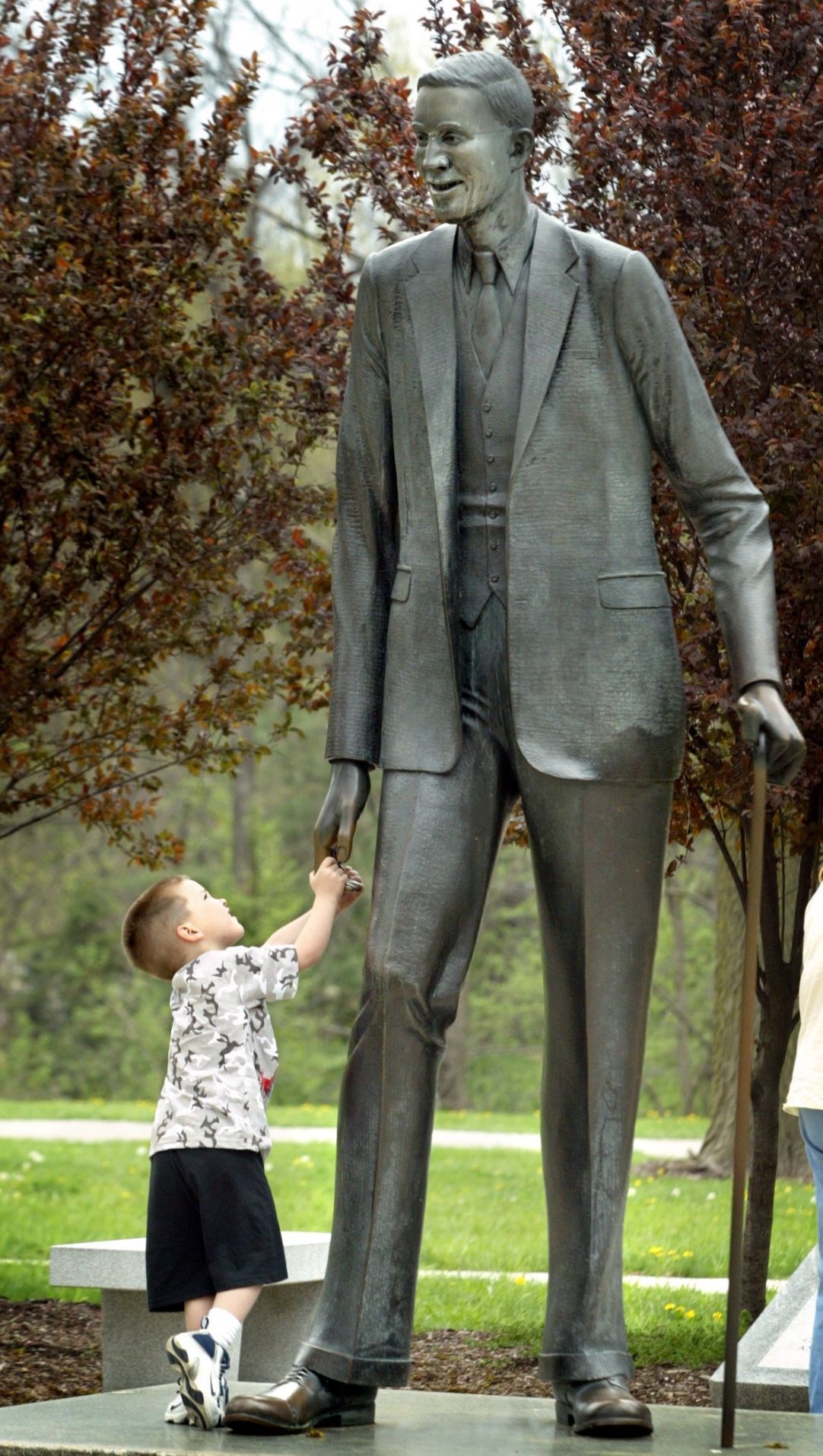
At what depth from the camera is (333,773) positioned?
466 centimetres

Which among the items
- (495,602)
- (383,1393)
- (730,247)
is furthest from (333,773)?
(730,247)

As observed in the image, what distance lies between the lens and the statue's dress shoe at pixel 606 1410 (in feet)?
13.6

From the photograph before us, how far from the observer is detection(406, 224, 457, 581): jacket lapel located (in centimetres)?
441

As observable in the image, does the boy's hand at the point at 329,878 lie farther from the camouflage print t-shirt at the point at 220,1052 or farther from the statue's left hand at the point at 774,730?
the statue's left hand at the point at 774,730

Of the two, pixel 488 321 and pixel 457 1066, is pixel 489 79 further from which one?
pixel 457 1066

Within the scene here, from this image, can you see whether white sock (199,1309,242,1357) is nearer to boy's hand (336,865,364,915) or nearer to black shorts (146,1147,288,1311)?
black shorts (146,1147,288,1311)

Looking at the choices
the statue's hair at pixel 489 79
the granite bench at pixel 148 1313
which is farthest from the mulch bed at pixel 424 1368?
the statue's hair at pixel 489 79

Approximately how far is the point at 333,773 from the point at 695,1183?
9459 mm

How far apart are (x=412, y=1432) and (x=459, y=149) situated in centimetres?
259

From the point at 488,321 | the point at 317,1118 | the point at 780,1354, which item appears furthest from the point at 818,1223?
the point at 317,1118

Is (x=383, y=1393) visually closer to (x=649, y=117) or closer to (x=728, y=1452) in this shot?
(x=728, y=1452)

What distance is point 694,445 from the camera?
4.45m

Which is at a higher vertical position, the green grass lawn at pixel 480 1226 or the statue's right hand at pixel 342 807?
the statue's right hand at pixel 342 807

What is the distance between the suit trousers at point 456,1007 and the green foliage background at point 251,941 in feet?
78.0
